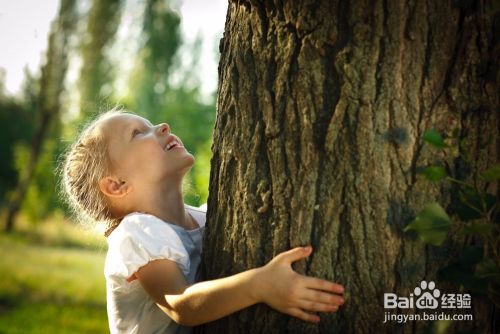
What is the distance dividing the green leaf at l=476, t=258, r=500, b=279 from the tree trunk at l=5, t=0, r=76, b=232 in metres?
14.2

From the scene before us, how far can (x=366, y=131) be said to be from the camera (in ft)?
5.91

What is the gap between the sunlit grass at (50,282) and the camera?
12070 millimetres

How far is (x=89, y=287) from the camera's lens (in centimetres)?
1374

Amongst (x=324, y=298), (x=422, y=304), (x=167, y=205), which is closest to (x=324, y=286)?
(x=324, y=298)

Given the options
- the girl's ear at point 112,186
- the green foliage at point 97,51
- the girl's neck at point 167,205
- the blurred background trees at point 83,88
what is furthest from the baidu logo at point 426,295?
the green foliage at point 97,51

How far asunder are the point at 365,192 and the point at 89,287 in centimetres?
1268

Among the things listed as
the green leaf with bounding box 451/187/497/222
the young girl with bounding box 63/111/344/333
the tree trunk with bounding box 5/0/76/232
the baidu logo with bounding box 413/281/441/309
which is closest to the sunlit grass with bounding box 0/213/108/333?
the tree trunk with bounding box 5/0/76/232

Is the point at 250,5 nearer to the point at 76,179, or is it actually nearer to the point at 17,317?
the point at 76,179

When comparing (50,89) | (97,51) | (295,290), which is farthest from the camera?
(97,51)

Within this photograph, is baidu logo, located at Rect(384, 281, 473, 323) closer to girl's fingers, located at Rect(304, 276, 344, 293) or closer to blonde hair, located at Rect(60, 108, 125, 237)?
girl's fingers, located at Rect(304, 276, 344, 293)

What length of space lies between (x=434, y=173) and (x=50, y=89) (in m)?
15.0

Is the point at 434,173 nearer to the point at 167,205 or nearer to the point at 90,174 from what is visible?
the point at 167,205

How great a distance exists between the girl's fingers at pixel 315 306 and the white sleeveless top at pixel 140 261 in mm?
438

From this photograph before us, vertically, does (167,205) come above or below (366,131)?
below
